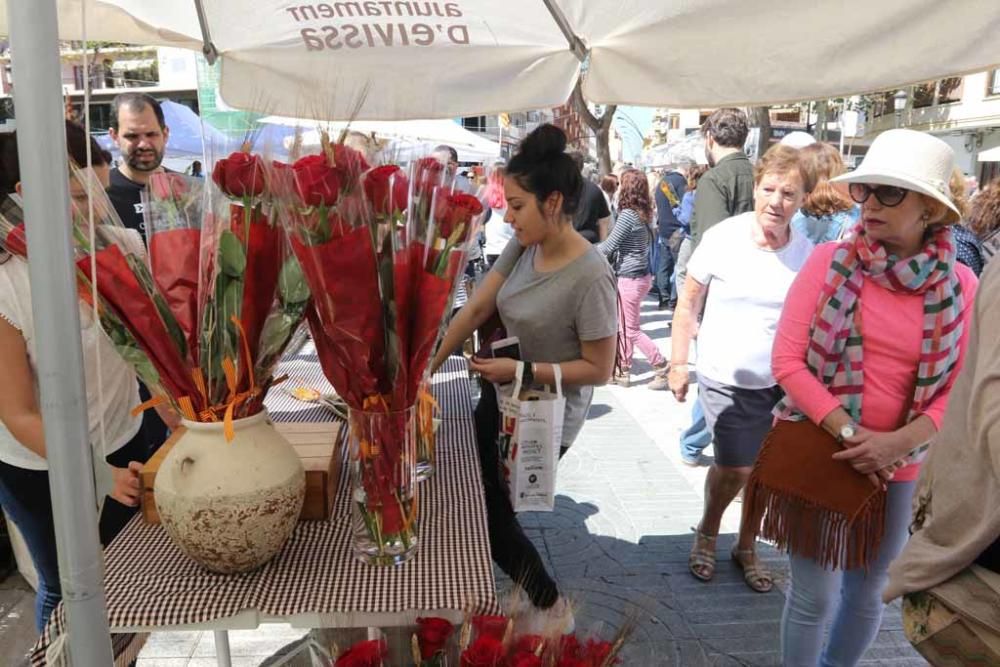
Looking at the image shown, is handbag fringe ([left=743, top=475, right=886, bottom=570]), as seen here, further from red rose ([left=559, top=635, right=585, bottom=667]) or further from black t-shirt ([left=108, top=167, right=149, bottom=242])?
black t-shirt ([left=108, top=167, right=149, bottom=242])

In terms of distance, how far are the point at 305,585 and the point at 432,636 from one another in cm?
41

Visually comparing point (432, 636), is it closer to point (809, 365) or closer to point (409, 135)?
point (809, 365)

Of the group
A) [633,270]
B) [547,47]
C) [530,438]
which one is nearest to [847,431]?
[530,438]

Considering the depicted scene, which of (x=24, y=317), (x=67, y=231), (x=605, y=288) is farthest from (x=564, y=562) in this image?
(x=67, y=231)

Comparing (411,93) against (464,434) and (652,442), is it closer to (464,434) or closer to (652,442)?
(464,434)

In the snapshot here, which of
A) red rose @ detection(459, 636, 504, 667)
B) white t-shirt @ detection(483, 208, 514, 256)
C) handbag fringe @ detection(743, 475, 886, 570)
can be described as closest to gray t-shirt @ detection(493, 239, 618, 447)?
handbag fringe @ detection(743, 475, 886, 570)

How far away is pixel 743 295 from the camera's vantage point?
2.72 metres

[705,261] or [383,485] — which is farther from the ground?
[705,261]

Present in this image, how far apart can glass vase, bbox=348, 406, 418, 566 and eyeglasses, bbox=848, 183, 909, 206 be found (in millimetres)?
1402

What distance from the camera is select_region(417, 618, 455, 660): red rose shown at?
3.37 ft

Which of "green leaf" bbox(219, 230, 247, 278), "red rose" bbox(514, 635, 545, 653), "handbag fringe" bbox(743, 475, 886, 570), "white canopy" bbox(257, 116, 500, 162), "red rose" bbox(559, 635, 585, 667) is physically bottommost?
"handbag fringe" bbox(743, 475, 886, 570)

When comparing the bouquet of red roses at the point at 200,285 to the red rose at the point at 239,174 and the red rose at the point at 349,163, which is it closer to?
the red rose at the point at 239,174

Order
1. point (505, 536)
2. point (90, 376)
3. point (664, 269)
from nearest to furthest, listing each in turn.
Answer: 1. point (90, 376)
2. point (505, 536)
3. point (664, 269)

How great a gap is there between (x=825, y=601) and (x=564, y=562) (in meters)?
1.36
